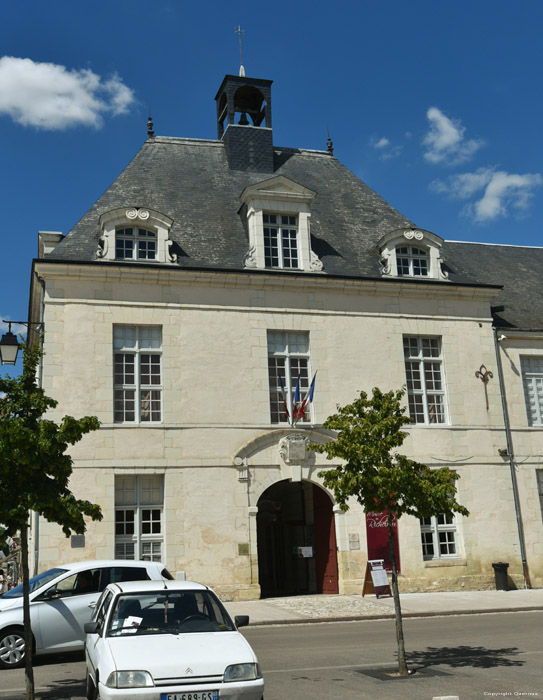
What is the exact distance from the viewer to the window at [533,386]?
78.8 ft

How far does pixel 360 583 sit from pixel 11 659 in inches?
450

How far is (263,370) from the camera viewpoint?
21.3 metres

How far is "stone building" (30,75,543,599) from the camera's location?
780 inches

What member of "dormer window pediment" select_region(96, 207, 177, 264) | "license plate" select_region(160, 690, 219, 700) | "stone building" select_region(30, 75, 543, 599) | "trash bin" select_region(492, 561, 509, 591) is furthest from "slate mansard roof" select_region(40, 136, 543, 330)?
"license plate" select_region(160, 690, 219, 700)

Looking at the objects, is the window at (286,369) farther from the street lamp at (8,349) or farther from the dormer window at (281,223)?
the street lamp at (8,349)

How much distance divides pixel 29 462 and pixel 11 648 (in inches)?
156

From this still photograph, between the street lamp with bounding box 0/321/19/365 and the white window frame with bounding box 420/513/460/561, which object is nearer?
the street lamp with bounding box 0/321/19/365

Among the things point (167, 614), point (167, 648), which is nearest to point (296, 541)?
point (167, 614)

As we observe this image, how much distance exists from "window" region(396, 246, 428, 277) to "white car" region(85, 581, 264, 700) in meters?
16.7

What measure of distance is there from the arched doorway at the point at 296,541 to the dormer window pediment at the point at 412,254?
23.4 feet

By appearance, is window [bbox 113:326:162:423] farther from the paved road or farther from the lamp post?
the paved road

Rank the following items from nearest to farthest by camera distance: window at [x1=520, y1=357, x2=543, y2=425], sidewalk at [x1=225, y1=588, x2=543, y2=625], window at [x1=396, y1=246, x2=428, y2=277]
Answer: sidewalk at [x1=225, y1=588, x2=543, y2=625] → window at [x1=396, y1=246, x2=428, y2=277] → window at [x1=520, y1=357, x2=543, y2=425]

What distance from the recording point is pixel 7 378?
9469 mm

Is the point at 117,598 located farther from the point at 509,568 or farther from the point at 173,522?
the point at 509,568
